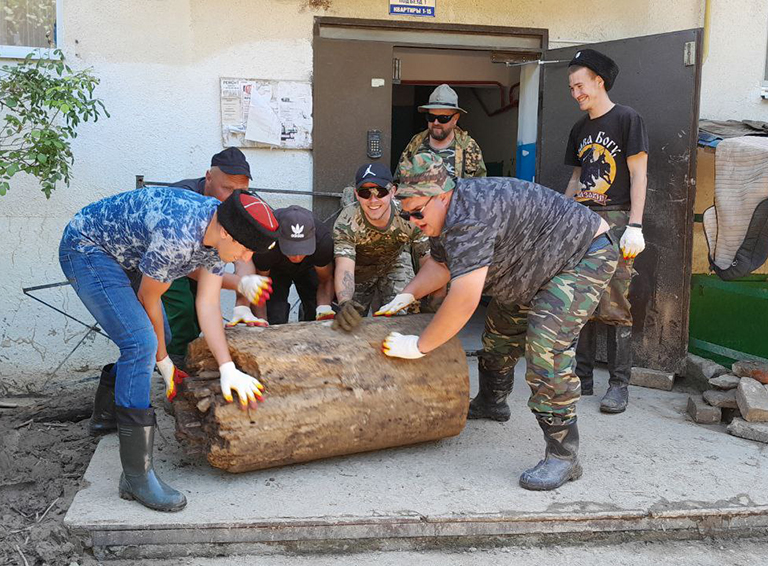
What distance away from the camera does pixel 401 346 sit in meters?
3.52

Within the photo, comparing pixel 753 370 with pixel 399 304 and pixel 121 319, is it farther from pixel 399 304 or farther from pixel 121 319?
pixel 121 319

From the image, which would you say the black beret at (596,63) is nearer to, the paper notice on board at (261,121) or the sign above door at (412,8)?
the sign above door at (412,8)

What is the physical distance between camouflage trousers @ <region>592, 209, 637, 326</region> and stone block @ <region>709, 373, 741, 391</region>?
23.5 inches

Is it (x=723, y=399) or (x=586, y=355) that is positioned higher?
(x=586, y=355)

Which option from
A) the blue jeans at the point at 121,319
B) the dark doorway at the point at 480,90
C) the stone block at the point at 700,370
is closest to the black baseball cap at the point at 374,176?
the blue jeans at the point at 121,319

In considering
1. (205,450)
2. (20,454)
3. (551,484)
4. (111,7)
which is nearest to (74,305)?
(20,454)

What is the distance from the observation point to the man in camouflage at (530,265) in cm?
321

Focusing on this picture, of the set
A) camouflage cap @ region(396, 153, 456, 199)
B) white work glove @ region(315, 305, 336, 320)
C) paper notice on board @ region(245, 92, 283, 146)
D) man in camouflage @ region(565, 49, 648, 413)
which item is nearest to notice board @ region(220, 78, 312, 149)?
paper notice on board @ region(245, 92, 283, 146)

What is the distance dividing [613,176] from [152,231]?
2786mm

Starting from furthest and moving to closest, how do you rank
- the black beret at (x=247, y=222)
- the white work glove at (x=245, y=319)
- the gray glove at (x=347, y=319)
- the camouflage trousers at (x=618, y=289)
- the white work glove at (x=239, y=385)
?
1. the camouflage trousers at (x=618, y=289)
2. the white work glove at (x=245, y=319)
3. the gray glove at (x=347, y=319)
4. the white work glove at (x=239, y=385)
5. the black beret at (x=247, y=222)

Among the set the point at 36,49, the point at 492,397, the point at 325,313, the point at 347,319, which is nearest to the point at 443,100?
the point at 325,313

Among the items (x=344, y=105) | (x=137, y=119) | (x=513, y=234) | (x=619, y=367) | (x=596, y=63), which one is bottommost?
(x=619, y=367)

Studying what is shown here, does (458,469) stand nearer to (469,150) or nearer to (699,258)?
(469,150)

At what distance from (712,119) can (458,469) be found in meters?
3.73
